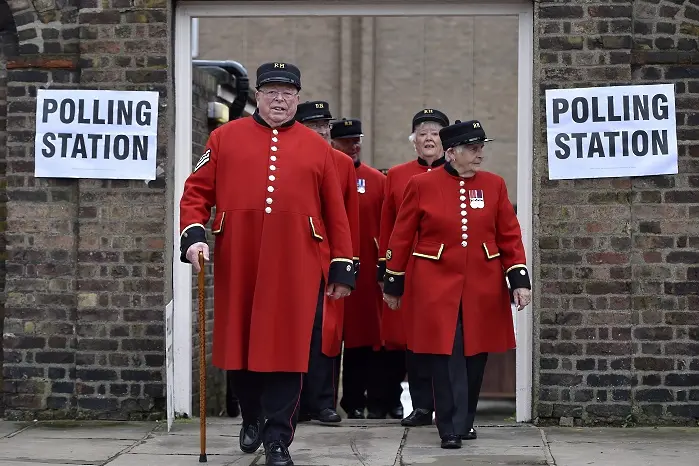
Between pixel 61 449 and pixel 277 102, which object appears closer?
pixel 277 102

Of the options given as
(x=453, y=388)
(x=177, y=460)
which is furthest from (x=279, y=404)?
(x=453, y=388)

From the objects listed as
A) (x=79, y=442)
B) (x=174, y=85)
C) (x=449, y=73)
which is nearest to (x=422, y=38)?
(x=449, y=73)

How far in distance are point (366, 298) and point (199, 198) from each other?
272cm

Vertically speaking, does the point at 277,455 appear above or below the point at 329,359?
below

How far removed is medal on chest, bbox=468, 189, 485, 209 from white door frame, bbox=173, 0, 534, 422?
0.83 metres

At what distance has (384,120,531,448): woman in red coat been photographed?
7.09 meters

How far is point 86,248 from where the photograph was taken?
8.02 meters

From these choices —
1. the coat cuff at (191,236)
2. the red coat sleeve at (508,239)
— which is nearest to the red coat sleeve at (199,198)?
the coat cuff at (191,236)

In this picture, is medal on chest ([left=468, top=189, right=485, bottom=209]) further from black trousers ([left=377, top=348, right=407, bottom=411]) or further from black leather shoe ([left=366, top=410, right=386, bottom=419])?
black leather shoe ([left=366, top=410, right=386, bottom=419])

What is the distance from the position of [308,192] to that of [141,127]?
76.4 inches

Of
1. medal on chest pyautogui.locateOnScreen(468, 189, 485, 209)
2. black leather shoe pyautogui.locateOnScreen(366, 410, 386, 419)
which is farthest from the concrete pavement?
medal on chest pyautogui.locateOnScreen(468, 189, 485, 209)

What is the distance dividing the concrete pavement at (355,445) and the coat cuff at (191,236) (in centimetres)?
107

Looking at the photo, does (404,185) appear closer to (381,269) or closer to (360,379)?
(381,269)

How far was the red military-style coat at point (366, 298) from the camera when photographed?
893 cm
